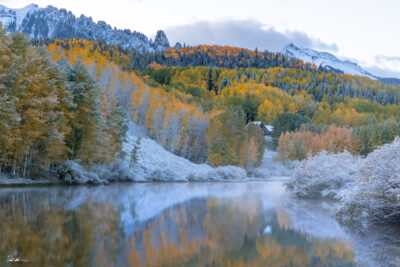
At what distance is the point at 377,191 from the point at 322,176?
871 centimetres

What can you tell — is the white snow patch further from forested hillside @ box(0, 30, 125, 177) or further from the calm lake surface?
the calm lake surface

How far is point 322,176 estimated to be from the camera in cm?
1962

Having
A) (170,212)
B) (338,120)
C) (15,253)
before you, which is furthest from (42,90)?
(338,120)

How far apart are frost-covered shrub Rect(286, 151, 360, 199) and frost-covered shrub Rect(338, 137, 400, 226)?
23.5 ft

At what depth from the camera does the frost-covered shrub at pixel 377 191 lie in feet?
35.7

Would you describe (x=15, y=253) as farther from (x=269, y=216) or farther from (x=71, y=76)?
(x=71, y=76)

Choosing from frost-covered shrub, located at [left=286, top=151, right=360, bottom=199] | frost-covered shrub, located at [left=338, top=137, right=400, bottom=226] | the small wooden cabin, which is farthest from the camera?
the small wooden cabin

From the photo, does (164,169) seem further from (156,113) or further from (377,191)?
Answer: (156,113)

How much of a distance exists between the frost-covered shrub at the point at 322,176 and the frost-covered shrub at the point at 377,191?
23.5 feet

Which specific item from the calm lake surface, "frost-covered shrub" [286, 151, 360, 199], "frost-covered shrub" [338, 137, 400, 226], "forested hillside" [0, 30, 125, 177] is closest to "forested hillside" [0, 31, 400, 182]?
"forested hillside" [0, 30, 125, 177]

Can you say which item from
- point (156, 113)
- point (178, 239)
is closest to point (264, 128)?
point (156, 113)

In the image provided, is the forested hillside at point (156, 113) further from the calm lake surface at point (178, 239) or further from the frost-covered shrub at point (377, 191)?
the frost-covered shrub at point (377, 191)

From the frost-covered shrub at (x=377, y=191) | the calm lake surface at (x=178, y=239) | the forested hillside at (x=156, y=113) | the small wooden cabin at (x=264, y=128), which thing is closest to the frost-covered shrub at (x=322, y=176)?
the calm lake surface at (x=178, y=239)

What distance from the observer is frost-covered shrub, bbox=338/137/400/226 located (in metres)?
10.9
